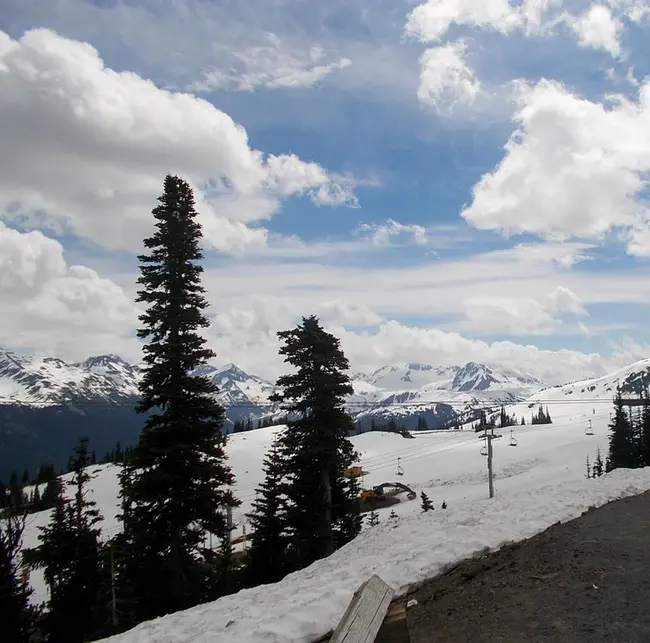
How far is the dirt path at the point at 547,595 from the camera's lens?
6652 millimetres

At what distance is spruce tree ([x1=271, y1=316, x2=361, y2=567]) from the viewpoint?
23922mm

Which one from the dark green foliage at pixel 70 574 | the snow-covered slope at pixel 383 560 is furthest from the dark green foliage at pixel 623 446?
the dark green foliage at pixel 70 574

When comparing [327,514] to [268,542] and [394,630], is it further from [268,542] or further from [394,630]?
[394,630]

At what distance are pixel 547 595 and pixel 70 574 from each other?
25853 millimetres

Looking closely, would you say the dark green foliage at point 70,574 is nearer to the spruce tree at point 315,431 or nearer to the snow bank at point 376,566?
the spruce tree at point 315,431

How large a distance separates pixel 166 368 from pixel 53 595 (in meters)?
16.5

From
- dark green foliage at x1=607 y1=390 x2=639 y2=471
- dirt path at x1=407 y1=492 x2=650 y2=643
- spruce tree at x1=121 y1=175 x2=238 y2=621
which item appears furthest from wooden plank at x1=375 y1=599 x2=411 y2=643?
dark green foliage at x1=607 y1=390 x2=639 y2=471

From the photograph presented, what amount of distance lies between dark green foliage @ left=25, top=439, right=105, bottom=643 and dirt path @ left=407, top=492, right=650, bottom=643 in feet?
71.0

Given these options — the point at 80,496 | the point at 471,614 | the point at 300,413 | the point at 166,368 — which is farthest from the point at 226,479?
the point at 80,496

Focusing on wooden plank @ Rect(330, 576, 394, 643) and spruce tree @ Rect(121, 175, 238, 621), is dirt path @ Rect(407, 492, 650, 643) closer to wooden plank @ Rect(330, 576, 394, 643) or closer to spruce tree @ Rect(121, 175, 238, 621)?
wooden plank @ Rect(330, 576, 394, 643)

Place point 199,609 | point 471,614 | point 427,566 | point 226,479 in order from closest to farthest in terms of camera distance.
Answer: point 471,614 < point 427,566 < point 199,609 < point 226,479

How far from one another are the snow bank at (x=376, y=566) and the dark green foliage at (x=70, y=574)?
50.7ft

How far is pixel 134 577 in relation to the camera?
18.0 meters

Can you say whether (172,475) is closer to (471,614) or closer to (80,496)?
(471,614)
